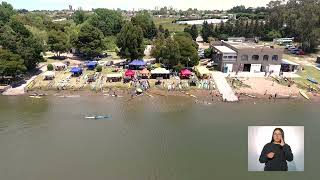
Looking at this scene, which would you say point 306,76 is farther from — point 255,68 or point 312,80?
point 255,68

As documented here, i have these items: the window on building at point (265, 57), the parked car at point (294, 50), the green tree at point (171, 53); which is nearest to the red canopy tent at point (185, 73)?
the green tree at point (171, 53)

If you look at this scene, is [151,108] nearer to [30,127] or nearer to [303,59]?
[30,127]

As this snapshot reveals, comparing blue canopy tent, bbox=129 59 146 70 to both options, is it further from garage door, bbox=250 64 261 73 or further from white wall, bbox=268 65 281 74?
white wall, bbox=268 65 281 74

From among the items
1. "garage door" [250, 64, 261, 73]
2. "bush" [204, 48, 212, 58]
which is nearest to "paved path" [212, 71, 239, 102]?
"garage door" [250, 64, 261, 73]

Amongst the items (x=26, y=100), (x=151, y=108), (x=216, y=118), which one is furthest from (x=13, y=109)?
(x=216, y=118)

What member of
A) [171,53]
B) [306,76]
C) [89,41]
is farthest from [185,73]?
[89,41]

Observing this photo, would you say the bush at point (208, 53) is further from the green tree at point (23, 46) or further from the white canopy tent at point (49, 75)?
the green tree at point (23, 46)
